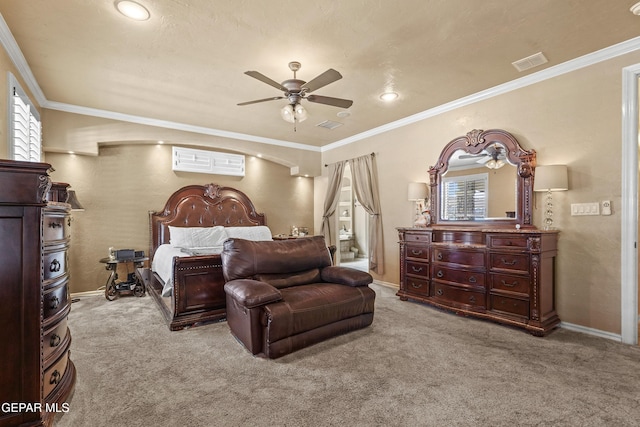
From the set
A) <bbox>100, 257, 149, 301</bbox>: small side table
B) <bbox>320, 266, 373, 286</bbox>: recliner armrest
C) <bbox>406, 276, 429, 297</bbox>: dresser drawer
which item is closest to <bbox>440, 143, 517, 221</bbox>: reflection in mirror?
<bbox>406, 276, 429, 297</bbox>: dresser drawer

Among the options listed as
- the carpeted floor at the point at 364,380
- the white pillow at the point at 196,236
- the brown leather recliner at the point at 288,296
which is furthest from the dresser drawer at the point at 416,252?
the white pillow at the point at 196,236

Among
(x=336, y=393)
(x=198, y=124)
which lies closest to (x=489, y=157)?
(x=336, y=393)

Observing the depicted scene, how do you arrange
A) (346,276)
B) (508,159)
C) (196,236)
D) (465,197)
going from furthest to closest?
(196,236)
(465,197)
(508,159)
(346,276)

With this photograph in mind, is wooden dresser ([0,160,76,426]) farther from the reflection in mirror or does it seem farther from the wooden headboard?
the reflection in mirror

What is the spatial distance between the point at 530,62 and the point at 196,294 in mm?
4424

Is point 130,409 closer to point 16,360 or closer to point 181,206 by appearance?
point 16,360

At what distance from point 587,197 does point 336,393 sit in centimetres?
320

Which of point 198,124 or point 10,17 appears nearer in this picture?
point 10,17

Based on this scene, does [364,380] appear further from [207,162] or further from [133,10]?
[207,162]

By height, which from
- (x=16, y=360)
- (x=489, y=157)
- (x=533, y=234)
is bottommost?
(x=16, y=360)

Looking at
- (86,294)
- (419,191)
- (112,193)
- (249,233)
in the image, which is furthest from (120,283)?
(419,191)

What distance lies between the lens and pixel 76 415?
185 cm

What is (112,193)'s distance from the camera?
4.93 metres

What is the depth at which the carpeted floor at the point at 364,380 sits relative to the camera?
1844 mm
